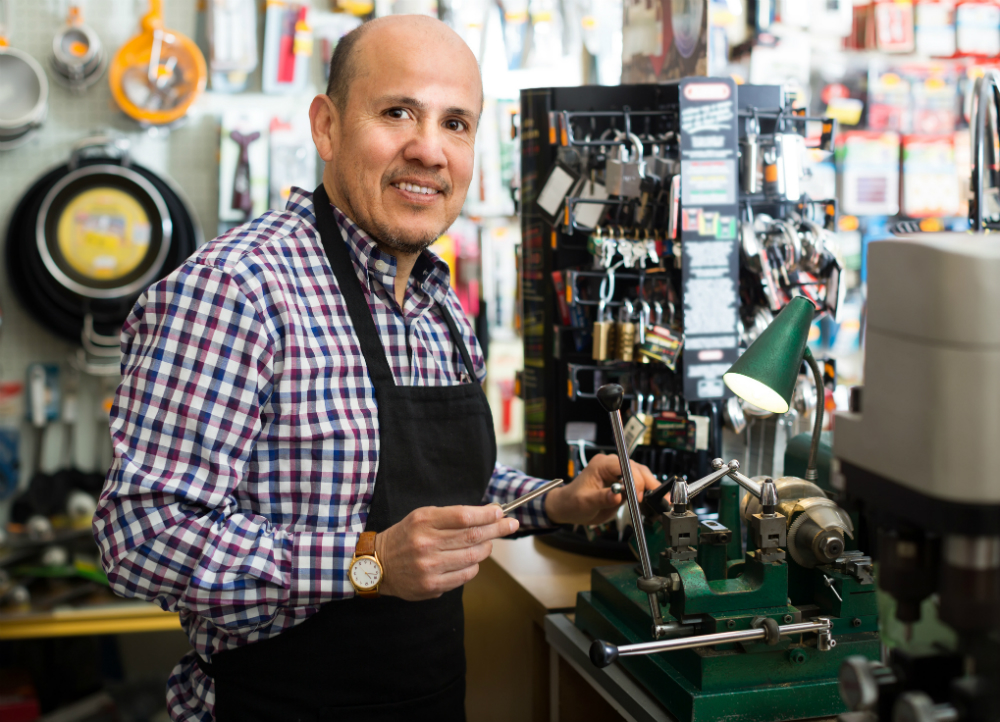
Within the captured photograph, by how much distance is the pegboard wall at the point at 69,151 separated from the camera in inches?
117

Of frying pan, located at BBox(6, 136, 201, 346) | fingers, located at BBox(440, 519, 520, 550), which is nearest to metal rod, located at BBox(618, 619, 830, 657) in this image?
fingers, located at BBox(440, 519, 520, 550)

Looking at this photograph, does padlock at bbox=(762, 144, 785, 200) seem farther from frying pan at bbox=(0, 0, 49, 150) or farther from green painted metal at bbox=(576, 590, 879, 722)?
frying pan at bbox=(0, 0, 49, 150)

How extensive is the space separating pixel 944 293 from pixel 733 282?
1.12m

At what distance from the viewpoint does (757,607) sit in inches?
49.6

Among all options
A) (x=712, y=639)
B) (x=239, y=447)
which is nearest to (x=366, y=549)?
(x=239, y=447)

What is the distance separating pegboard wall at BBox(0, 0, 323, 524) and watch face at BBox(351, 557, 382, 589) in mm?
2187

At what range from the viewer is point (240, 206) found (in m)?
3.08

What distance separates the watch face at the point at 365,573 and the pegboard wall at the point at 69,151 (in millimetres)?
2187

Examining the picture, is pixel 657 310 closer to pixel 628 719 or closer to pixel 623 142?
pixel 623 142

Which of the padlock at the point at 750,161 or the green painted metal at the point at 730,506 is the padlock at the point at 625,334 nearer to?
the padlock at the point at 750,161

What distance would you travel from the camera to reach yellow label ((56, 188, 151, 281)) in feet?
9.45

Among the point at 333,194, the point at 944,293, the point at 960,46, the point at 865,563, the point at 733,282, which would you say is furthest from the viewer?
the point at 960,46

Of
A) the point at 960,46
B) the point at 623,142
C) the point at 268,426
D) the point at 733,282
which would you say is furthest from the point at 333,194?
the point at 960,46

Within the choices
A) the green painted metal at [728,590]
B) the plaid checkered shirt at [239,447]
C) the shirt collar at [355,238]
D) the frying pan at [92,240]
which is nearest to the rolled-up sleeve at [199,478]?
the plaid checkered shirt at [239,447]
